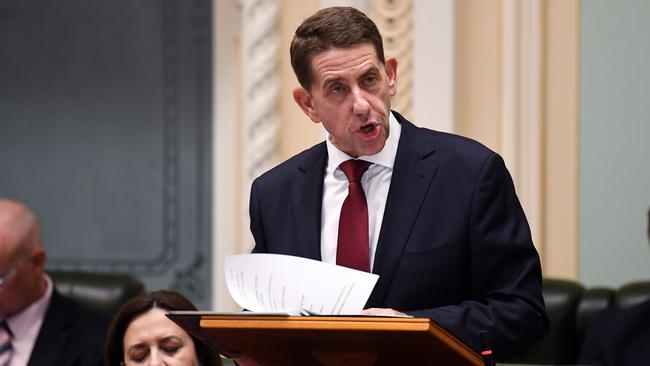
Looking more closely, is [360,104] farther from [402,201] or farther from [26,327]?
[26,327]

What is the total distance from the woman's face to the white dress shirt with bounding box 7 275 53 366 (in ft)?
2.81

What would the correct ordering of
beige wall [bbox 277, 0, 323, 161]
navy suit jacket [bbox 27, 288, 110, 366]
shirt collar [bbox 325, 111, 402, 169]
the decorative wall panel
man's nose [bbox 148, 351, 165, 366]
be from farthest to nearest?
the decorative wall panel, beige wall [bbox 277, 0, 323, 161], navy suit jacket [bbox 27, 288, 110, 366], man's nose [bbox 148, 351, 165, 366], shirt collar [bbox 325, 111, 402, 169]

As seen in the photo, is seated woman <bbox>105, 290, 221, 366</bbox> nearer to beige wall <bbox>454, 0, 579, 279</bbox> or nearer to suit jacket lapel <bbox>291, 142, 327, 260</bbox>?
suit jacket lapel <bbox>291, 142, 327, 260</bbox>

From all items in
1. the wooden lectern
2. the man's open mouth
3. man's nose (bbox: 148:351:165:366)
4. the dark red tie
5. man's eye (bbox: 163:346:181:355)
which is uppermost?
the man's open mouth

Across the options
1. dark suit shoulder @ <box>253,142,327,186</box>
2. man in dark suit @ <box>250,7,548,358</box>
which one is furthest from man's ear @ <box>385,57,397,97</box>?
dark suit shoulder @ <box>253,142,327,186</box>

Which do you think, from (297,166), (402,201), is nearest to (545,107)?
(297,166)

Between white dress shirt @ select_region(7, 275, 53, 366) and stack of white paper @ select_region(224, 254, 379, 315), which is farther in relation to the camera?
white dress shirt @ select_region(7, 275, 53, 366)

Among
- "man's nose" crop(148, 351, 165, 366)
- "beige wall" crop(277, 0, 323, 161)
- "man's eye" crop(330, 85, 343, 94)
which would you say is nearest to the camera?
"man's eye" crop(330, 85, 343, 94)

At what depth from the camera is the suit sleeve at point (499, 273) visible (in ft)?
7.86

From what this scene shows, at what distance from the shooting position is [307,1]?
205 inches

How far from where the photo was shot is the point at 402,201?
2.55 m

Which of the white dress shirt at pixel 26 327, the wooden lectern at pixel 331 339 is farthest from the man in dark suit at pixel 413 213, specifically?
the white dress shirt at pixel 26 327

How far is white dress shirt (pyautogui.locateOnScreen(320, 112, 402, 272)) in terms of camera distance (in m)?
2.59

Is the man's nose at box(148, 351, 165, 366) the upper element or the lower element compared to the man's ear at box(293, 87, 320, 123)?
lower
